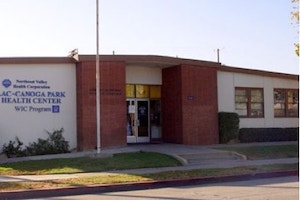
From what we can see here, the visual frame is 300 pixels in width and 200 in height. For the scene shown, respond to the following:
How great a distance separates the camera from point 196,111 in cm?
2416

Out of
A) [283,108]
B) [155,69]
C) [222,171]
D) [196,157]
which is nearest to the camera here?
[222,171]

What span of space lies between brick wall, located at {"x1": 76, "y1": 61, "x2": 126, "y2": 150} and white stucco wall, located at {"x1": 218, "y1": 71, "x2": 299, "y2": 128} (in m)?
6.37

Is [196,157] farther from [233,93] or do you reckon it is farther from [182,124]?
[233,93]

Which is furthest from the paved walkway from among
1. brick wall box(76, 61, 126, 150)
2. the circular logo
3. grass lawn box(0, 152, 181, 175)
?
the circular logo

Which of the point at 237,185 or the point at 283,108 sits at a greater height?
the point at 283,108

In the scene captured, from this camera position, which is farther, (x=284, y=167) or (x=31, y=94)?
(x=31, y=94)

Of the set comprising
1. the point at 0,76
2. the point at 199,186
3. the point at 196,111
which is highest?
the point at 0,76

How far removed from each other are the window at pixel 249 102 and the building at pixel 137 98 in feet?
0.19

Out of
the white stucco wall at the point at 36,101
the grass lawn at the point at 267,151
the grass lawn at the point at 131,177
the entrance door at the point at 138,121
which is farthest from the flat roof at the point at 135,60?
the grass lawn at the point at 131,177

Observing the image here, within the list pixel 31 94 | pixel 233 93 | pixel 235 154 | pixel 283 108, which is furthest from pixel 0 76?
pixel 283 108

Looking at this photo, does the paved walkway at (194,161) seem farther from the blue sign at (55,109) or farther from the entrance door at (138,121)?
the entrance door at (138,121)

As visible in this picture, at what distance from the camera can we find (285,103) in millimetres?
28703

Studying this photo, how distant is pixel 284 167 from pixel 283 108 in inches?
513

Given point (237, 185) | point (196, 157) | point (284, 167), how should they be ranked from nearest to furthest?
1. point (237, 185)
2. point (284, 167)
3. point (196, 157)
